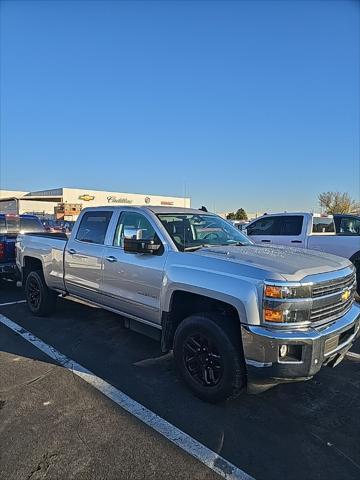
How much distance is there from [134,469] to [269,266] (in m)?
1.92

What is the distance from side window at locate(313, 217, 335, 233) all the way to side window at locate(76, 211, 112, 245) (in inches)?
220

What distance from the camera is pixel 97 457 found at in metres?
2.79

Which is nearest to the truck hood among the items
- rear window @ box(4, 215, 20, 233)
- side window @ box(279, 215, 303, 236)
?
side window @ box(279, 215, 303, 236)

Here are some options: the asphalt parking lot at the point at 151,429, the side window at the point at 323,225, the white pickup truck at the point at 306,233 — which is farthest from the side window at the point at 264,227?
the asphalt parking lot at the point at 151,429

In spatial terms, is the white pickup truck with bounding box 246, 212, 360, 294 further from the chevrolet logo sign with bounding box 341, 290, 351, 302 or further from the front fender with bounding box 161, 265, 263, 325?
the front fender with bounding box 161, 265, 263, 325

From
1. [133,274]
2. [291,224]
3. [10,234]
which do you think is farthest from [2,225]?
[291,224]

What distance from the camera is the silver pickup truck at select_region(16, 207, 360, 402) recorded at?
316 cm

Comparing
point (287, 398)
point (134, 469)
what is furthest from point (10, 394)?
point (287, 398)

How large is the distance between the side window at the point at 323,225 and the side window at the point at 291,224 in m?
0.35

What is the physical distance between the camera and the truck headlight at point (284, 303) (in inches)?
123

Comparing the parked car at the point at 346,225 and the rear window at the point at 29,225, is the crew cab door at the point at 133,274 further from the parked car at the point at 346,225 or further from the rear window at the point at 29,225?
the rear window at the point at 29,225

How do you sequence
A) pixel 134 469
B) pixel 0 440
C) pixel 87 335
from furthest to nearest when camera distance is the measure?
pixel 87 335, pixel 0 440, pixel 134 469

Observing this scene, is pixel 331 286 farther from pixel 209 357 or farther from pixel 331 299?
pixel 209 357

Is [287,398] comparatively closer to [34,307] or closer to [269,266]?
[269,266]
